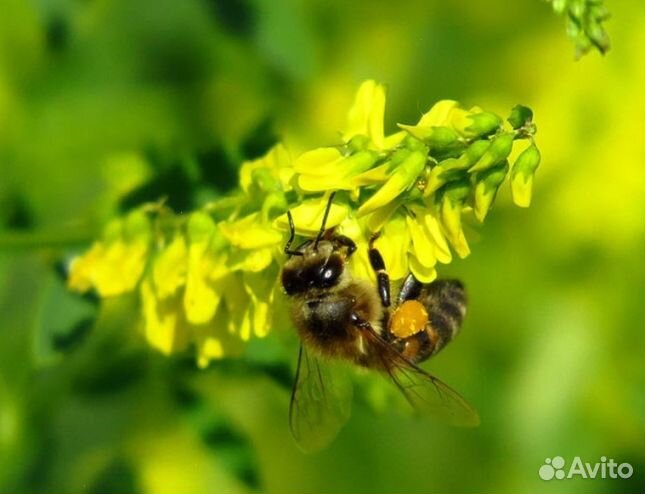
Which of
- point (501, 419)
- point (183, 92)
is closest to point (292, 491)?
point (501, 419)

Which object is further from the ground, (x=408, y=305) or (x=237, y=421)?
(x=408, y=305)

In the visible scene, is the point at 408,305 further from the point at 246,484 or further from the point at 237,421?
the point at 237,421

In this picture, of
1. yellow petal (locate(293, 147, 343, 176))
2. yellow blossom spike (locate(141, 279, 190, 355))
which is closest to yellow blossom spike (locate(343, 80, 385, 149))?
yellow petal (locate(293, 147, 343, 176))

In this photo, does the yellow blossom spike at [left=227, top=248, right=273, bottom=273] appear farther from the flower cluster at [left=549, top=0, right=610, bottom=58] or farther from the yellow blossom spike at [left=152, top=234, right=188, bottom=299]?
the flower cluster at [left=549, top=0, right=610, bottom=58]

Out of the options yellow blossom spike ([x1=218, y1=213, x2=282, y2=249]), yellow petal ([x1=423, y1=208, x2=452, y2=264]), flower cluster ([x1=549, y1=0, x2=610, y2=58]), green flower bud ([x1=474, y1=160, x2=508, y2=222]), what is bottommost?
yellow blossom spike ([x1=218, y1=213, x2=282, y2=249])

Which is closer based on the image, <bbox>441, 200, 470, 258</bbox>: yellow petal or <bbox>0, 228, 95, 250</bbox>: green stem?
<bbox>441, 200, 470, 258</bbox>: yellow petal
